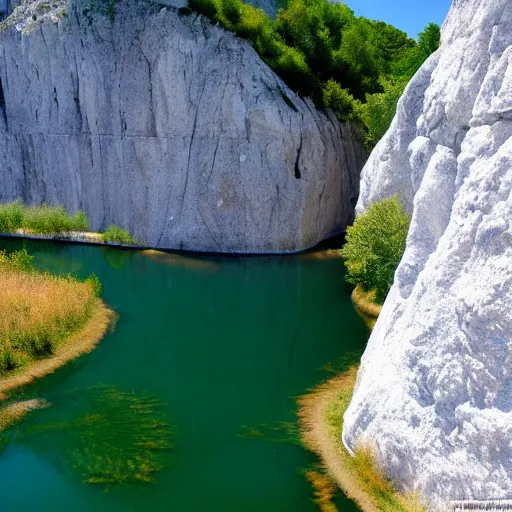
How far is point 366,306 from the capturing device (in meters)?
23.6

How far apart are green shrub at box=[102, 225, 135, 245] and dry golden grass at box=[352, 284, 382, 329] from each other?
46.6 ft

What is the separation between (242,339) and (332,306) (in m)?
5.05

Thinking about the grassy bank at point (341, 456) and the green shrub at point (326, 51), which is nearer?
the grassy bank at point (341, 456)

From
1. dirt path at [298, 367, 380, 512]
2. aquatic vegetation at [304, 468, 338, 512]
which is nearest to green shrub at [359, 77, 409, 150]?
dirt path at [298, 367, 380, 512]

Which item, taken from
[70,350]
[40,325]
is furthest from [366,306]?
[40,325]

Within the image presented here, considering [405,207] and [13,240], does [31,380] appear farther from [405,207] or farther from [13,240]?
[13,240]

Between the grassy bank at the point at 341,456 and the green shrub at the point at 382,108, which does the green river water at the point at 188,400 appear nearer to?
the grassy bank at the point at 341,456

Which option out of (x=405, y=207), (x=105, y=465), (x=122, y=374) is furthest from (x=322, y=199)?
(x=105, y=465)

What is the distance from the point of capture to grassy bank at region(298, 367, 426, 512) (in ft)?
36.3

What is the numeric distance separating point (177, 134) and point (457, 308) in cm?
2645

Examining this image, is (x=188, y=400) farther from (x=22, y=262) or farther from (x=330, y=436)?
(x=22, y=262)

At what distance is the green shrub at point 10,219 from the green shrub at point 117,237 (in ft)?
17.2

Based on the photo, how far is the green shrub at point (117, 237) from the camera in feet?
113

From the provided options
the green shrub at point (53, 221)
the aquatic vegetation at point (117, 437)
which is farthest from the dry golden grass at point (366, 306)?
the green shrub at point (53, 221)
